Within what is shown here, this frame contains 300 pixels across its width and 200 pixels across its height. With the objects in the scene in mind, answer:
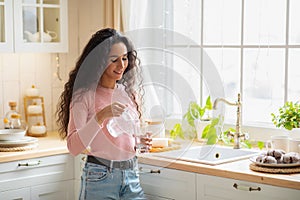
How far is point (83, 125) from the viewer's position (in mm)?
2709

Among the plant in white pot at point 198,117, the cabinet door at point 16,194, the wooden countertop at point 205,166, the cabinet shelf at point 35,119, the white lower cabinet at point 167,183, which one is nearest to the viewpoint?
the wooden countertop at point 205,166

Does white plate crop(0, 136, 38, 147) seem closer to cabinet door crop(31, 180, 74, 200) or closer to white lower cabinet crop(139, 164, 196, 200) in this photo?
cabinet door crop(31, 180, 74, 200)

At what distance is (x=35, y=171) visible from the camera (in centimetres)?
349

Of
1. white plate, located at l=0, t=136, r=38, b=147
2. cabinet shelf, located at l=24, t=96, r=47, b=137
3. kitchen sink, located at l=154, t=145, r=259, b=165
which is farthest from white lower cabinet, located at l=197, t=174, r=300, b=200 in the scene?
cabinet shelf, located at l=24, t=96, r=47, b=137

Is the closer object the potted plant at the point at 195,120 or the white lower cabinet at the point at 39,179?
the white lower cabinet at the point at 39,179

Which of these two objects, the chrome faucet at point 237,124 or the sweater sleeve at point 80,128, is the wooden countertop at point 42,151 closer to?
the sweater sleeve at point 80,128

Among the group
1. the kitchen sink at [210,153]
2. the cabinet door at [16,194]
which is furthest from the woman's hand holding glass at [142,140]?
the cabinet door at [16,194]

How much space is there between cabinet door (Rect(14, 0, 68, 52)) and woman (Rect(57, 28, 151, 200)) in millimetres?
958

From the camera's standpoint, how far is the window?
11.2ft

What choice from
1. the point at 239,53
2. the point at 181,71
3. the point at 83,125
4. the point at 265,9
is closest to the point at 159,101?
the point at 181,71

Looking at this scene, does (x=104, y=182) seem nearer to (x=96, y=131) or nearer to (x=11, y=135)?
(x=96, y=131)

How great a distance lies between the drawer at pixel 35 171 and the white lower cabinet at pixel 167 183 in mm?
584

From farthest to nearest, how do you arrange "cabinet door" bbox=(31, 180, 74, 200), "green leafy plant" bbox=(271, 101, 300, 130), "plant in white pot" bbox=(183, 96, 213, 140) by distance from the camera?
"plant in white pot" bbox=(183, 96, 213, 140) < "cabinet door" bbox=(31, 180, 74, 200) < "green leafy plant" bbox=(271, 101, 300, 130)

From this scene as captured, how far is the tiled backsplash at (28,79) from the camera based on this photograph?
3.96 metres
